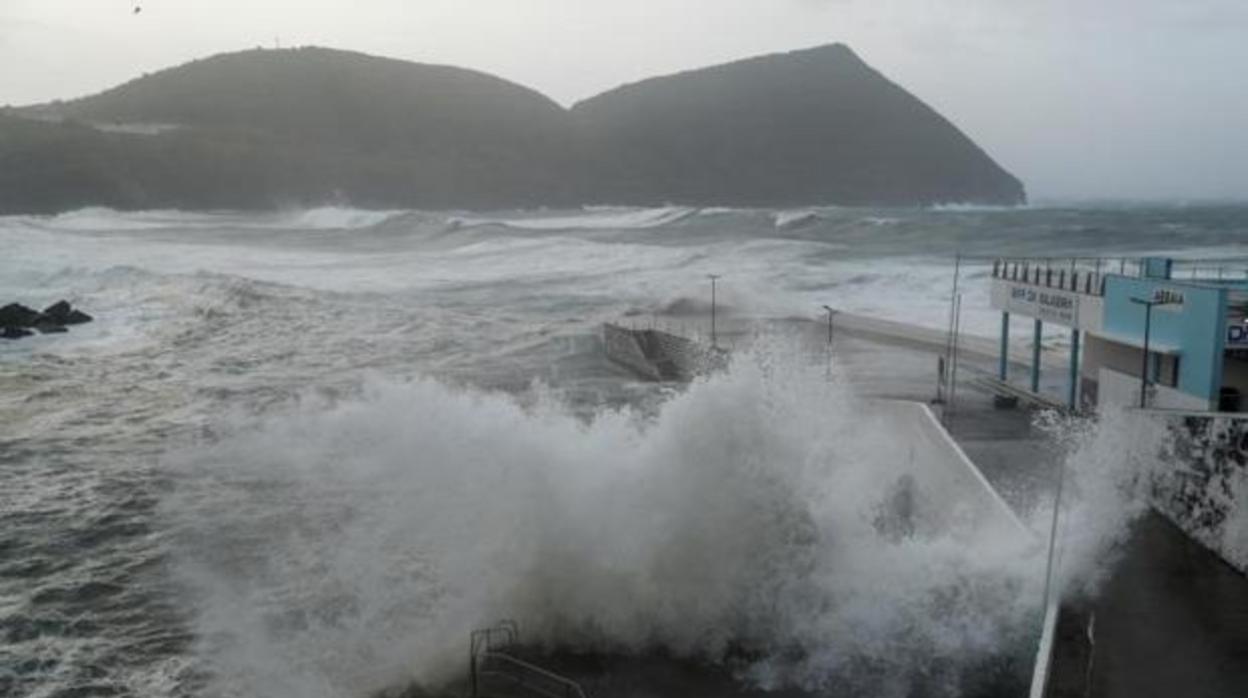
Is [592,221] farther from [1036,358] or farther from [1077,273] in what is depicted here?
[1077,273]

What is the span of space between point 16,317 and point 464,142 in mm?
120503

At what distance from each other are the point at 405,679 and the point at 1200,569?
21.8ft

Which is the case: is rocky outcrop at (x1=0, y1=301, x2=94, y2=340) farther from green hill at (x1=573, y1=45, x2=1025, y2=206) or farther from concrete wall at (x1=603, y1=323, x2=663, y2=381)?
green hill at (x1=573, y1=45, x2=1025, y2=206)

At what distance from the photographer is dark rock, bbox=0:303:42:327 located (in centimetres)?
3164

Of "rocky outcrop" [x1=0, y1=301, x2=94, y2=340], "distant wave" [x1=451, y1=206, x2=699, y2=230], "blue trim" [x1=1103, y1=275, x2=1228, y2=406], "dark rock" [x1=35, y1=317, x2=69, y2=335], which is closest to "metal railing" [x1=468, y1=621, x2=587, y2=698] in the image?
"blue trim" [x1=1103, y1=275, x2=1228, y2=406]

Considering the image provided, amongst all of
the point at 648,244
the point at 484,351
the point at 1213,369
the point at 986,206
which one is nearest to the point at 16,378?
the point at 484,351

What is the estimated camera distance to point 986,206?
533 feet

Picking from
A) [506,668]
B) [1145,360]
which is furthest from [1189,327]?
[506,668]

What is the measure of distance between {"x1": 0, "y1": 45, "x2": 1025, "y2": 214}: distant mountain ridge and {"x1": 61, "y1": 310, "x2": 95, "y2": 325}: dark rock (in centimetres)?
7376

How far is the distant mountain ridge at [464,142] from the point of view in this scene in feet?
373

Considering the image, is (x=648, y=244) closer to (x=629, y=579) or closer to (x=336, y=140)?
(x=629, y=579)

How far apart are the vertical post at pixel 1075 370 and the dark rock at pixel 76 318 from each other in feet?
89.2

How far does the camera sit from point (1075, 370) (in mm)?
17406

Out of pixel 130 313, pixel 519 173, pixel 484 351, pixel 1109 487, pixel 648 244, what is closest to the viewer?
pixel 1109 487
